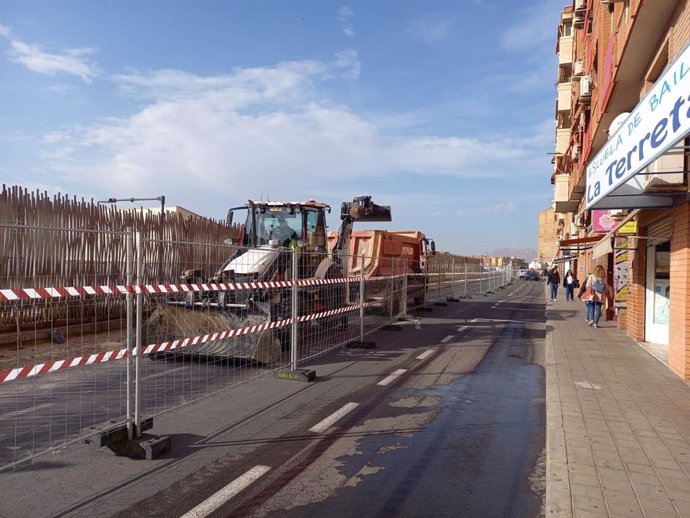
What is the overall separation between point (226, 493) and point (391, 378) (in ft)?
14.9

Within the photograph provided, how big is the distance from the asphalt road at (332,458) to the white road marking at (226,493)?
0.07ft

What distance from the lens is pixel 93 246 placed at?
932 centimetres

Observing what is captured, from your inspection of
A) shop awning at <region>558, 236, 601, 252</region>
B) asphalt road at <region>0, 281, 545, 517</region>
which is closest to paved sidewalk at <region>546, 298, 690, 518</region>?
asphalt road at <region>0, 281, 545, 517</region>

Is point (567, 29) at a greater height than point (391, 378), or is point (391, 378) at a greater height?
point (567, 29)

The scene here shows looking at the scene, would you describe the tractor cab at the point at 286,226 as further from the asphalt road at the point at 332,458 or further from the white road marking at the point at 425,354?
the asphalt road at the point at 332,458

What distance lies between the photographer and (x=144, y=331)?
22.0 ft

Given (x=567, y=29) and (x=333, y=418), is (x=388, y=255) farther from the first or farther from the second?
(x=567, y=29)

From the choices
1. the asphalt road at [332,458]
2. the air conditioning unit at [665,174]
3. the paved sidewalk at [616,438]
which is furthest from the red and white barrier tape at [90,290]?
the air conditioning unit at [665,174]

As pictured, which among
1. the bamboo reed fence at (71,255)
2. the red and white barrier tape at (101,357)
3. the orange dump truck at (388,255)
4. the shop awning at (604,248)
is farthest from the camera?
the orange dump truck at (388,255)

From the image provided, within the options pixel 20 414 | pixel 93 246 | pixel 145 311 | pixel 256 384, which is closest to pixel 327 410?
pixel 256 384

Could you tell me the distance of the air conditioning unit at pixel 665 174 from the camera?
7195mm

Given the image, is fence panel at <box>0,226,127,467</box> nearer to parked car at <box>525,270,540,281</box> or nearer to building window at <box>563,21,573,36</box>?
building window at <box>563,21,573,36</box>

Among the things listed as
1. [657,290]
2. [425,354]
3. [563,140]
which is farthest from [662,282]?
[563,140]

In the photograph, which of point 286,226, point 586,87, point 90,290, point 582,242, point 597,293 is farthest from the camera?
point 582,242
